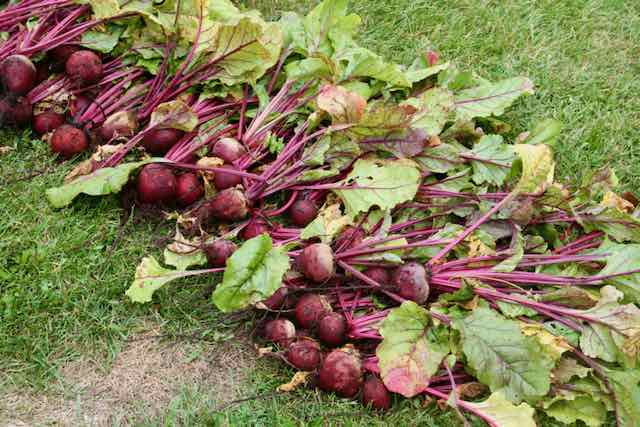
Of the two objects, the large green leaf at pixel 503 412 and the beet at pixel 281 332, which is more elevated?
the beet at pixel 281 332

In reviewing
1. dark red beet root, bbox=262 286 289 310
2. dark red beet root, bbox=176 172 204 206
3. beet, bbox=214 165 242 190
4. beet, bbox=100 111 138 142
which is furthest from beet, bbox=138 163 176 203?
dark red beet root, bbox=262 286 289 310

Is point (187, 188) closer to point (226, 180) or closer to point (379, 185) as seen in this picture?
point (226, 180)

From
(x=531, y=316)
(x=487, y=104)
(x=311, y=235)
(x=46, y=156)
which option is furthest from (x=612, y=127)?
(x=46, y=156)

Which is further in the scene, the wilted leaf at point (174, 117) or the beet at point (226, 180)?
the wilted leaf at point (174, 117)

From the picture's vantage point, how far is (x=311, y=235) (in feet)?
9.30

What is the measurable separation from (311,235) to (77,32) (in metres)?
1.57

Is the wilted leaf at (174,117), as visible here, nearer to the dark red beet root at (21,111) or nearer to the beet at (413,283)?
the dark red beet root at (21,111)

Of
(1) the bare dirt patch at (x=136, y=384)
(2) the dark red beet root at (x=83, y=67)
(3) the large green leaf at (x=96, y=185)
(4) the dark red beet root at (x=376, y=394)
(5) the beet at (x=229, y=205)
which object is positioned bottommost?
(4) the dark red beet root at (x=376, y=394)

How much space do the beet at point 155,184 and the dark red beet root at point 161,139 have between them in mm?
220

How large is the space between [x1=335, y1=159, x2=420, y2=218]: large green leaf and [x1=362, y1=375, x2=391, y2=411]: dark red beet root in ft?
2.32

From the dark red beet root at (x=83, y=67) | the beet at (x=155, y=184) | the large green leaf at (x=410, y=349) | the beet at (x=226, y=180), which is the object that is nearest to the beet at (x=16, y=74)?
the dark red beet root at (x=83, y=67)

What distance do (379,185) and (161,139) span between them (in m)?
1.04

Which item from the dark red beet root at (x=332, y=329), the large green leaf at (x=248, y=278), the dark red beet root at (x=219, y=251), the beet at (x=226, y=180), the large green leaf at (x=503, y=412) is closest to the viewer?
the large green leaf at (x=503, y=412)

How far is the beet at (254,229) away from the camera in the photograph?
9.77 feet
